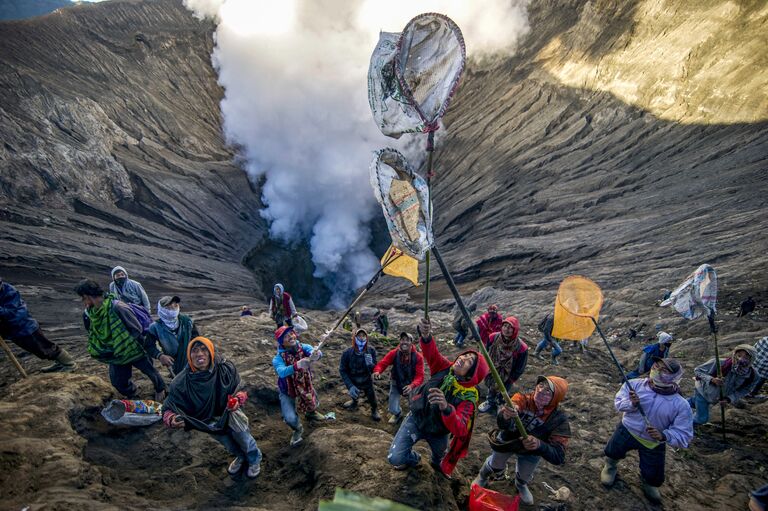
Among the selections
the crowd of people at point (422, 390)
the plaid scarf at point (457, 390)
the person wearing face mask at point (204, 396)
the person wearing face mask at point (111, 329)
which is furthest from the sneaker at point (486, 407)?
the person wearing face mask at point (111, 329)

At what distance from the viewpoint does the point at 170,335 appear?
182 inches

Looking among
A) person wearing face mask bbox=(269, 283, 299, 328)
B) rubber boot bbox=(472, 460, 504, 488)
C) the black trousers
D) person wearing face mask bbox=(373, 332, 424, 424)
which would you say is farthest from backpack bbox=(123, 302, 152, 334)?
rubber boot bbox=(472, 460, 504, 488)

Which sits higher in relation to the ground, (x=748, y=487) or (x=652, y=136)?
(x=652, y=136)

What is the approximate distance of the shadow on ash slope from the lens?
304cm

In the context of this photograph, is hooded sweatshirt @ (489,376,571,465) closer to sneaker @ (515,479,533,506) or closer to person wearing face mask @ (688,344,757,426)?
sneaker @ (515,479,533,506)

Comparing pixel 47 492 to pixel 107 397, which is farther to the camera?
pixel 107 397

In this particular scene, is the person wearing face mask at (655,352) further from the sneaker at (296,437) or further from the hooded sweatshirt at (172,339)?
the hooded sweatshirt at (172,339)

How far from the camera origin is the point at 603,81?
1970 cm

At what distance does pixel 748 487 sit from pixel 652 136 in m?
16.2

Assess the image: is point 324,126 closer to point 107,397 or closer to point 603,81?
point 603,81

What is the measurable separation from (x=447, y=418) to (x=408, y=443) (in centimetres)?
53

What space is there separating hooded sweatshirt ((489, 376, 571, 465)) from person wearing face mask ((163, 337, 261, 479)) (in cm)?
244

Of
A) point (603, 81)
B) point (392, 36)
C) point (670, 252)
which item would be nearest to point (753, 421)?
point (392, 36)

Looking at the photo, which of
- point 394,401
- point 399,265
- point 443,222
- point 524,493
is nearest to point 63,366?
point 394,401
